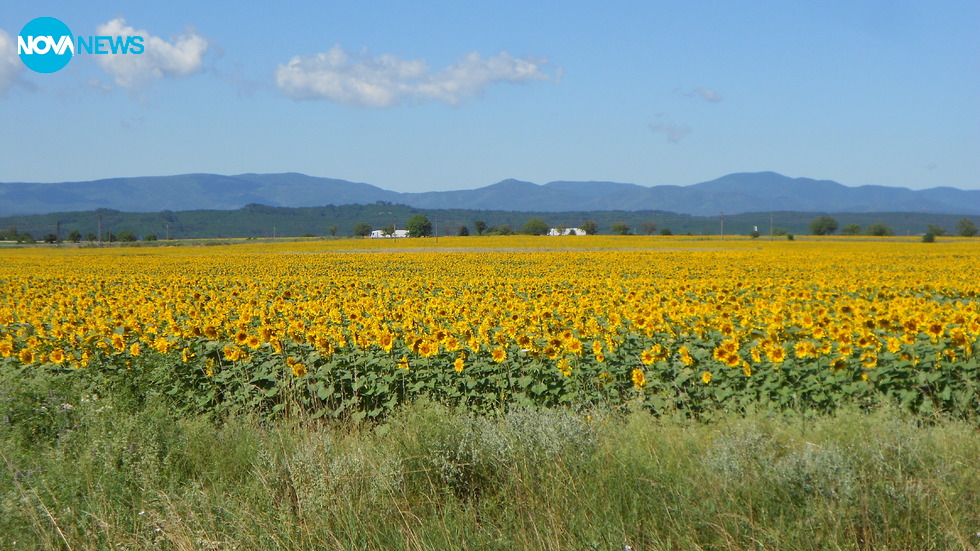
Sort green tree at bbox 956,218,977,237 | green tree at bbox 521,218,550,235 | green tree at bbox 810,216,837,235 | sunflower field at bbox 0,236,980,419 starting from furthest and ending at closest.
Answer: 1. green tree at bbox 810,216,837,235
2. green tree at bbox 521,218,550,235
3. green tree at bbox 956,218,977,237
4. sunflower field at bbox 0,236,980,419

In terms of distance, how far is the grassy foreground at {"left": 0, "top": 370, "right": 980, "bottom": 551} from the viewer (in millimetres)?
3961

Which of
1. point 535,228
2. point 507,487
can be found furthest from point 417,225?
point 507,487

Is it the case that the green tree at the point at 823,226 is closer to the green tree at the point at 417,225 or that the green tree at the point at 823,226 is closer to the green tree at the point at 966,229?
the green tree at the point at 966,229

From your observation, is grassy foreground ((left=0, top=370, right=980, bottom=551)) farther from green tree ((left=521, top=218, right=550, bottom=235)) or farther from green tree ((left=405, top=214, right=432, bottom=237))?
green tree ((left=521, top=218, right=550, bottom=235))

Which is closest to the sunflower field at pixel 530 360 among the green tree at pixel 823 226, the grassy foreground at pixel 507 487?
the grassy foreground at pixel 507 487

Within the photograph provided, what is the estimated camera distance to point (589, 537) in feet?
12.9

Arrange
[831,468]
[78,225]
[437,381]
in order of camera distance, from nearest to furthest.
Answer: [831,468]
[437,381]
[78,225]

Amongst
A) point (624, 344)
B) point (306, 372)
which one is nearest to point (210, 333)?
point (306, 372)

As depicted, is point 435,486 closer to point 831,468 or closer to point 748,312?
point 831,468

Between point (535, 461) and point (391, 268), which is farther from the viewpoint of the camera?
point (391, 268)

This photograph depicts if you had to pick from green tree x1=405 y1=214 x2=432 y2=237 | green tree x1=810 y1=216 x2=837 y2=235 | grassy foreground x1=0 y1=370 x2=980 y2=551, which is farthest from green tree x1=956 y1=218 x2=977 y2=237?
grassy foreground x1=0 y1=370 x2=980 y2=551

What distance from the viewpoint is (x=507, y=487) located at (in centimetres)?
459

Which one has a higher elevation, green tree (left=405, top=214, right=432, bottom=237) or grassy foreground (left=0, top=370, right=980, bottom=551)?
green tree (left=405, top=214, right=432, bottom=237)

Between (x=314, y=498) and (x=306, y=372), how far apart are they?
136 inches
